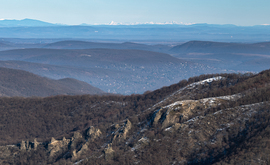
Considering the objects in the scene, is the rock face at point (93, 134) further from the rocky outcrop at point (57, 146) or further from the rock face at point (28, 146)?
the rock face at point (28, 146)

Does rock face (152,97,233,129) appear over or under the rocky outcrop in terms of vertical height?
over

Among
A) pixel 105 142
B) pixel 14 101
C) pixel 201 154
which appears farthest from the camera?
pixel 14 101

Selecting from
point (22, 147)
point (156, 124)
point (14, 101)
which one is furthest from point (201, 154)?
point (14, 101)

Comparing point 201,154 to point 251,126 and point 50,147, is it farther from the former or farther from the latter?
point 50,147

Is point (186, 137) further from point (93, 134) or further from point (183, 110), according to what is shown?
point (93, 134)

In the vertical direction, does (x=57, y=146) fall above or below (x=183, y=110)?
below

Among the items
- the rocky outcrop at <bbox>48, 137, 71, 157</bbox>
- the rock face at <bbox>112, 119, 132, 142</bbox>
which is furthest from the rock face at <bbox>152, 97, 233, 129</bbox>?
the rocky outcrop at <bbox>48, 137, 71, 157</bbox>

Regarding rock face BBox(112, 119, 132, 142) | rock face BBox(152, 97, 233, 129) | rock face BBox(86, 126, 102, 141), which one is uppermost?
rock face BBox(152, 97, 233, 129)

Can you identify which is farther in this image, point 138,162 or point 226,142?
point 138,162

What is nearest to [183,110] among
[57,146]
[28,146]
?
[57,146]

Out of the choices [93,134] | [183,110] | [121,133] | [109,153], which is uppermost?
[183,110]

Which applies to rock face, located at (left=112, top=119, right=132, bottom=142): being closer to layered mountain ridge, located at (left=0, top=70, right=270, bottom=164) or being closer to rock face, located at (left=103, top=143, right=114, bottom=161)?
layered mountain ridge, located at (left=0, top=70, right=270, bottom=164)
